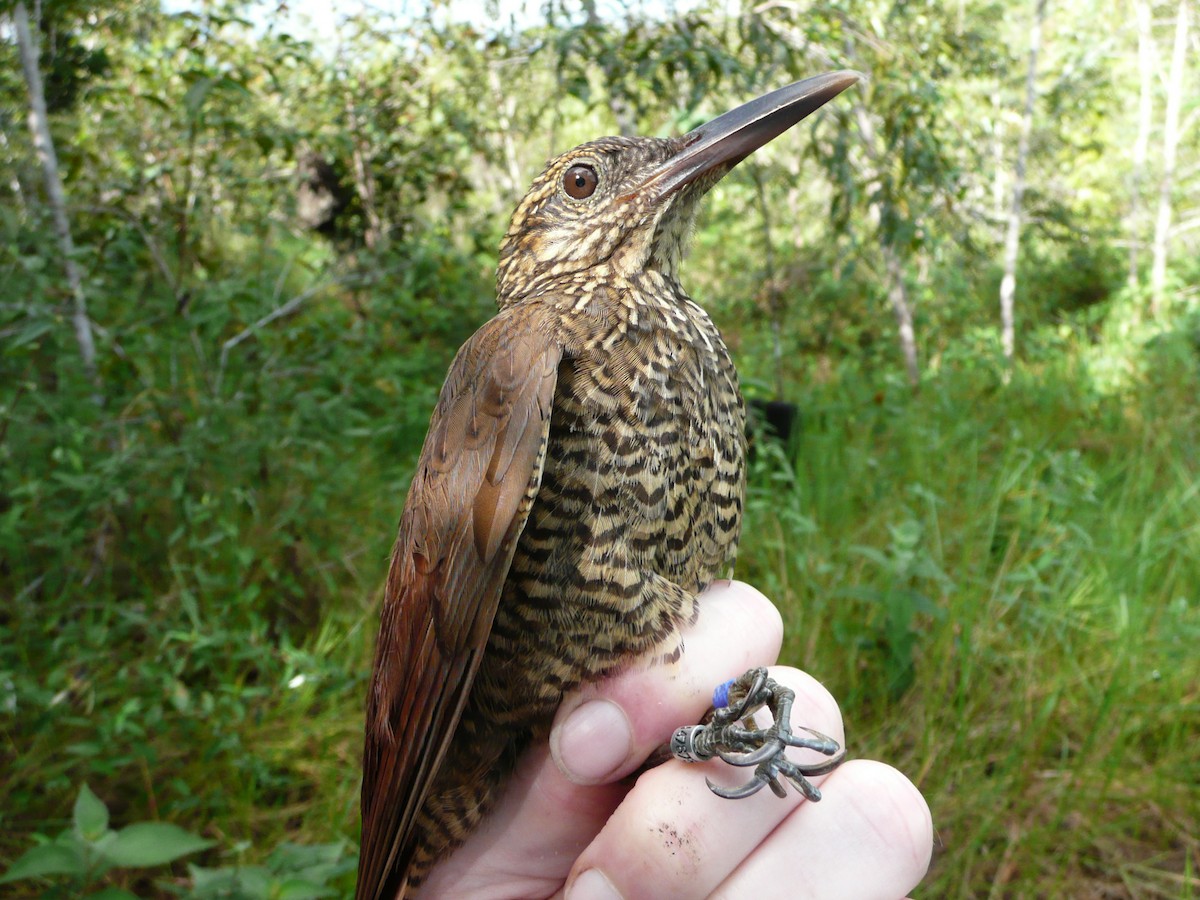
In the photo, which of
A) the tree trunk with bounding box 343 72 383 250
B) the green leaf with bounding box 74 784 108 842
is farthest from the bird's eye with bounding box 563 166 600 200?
the tree trunk with bounding box 343 72 383 250

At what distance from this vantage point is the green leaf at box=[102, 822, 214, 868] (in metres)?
1.66

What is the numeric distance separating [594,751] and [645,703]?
119 mm

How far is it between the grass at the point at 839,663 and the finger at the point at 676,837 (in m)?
1.14

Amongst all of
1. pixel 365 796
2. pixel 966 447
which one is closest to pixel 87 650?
pixel 365 796

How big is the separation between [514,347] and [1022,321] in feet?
38.6

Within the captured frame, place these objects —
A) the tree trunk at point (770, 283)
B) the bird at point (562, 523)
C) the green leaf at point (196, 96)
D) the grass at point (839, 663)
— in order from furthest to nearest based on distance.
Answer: the tree trunk at point (770, 283)
the green leaf at point (196, 96)
the grass at point (839, 663)
the bird at point (562, 523)

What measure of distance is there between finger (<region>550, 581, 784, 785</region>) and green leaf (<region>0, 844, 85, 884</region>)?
3.44 feet

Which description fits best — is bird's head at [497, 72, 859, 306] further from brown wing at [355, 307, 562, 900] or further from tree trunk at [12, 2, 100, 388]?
tree trunk at [12, 2, 100, 388]

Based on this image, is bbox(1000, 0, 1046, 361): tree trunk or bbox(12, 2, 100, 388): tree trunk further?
bbox(1000, 0, 1046, 361): tree trunk

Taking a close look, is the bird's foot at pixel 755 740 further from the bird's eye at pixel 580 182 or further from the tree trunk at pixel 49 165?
the tree trunk at pixel 49 165

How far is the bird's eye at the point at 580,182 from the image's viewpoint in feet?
5.73

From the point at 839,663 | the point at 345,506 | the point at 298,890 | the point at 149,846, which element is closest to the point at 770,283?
the point at 345,506

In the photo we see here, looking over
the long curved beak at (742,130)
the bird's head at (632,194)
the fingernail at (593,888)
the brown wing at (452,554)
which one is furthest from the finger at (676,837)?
the long curved beak at (742,130)

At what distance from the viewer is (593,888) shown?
138 centimetres
